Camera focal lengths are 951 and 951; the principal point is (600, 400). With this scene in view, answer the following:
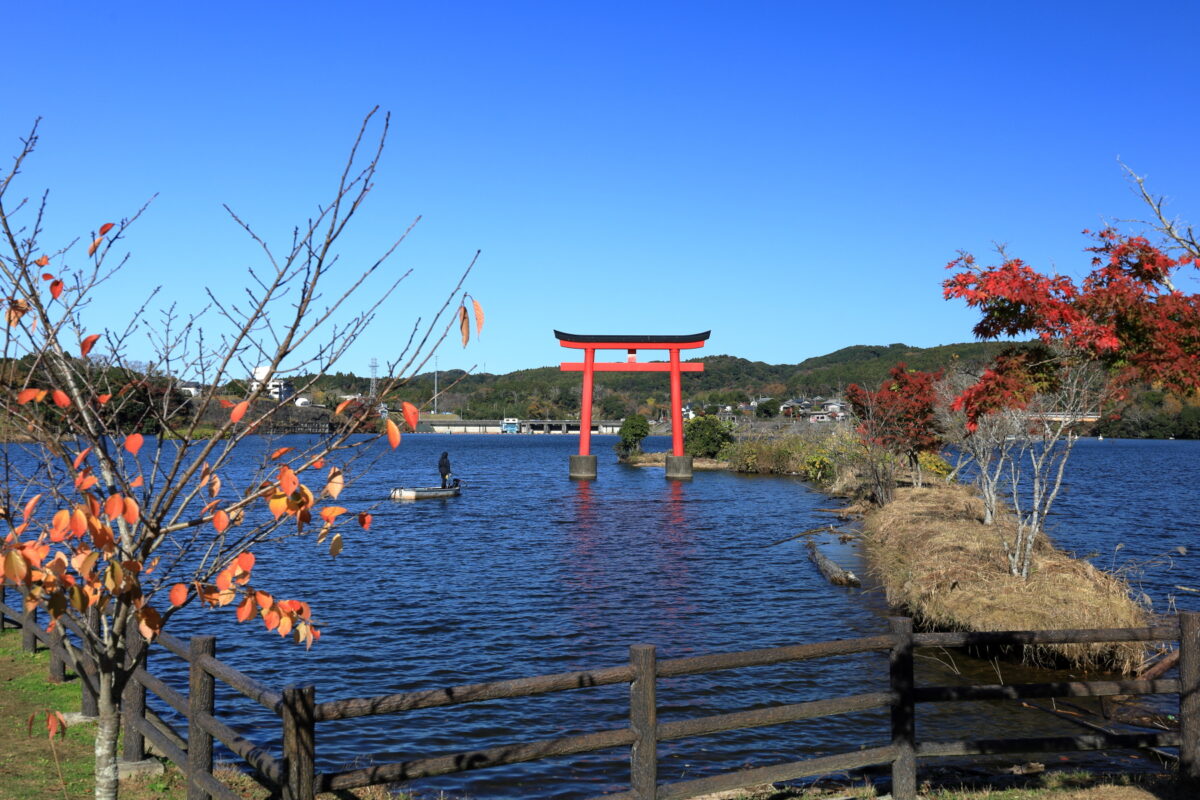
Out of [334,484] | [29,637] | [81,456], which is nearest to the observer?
[334,484]

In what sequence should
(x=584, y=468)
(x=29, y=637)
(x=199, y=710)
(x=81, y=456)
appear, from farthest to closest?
1. (x=584, y=468)
2. (x=29, y=637)
3. (x=199, y=710)
4. (x=81, y=456)

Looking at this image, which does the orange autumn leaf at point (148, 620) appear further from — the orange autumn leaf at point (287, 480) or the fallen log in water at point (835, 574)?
the fallen log in water at point (835, 574)

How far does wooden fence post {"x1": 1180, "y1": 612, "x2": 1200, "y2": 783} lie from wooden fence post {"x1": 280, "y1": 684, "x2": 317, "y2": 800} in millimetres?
5817

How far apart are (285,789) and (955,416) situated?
25.0 metres

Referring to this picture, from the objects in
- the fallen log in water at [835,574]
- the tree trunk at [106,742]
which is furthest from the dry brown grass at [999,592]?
the tree trunk at [106,742]

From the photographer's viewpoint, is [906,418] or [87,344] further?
[906,418]

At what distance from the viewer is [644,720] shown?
19.2 ft

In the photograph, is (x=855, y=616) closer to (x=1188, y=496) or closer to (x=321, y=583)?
(x=321, y=583)

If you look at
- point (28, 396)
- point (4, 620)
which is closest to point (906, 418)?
point (4, 620)

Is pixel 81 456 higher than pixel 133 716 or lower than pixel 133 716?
higher

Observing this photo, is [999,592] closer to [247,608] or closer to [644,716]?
[644,716]

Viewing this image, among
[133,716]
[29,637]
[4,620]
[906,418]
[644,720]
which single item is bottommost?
[4,620]

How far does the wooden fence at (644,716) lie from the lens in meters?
5.08

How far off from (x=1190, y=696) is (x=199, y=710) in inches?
263
